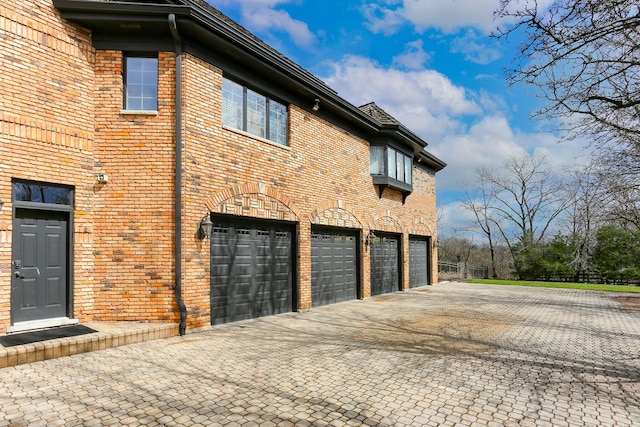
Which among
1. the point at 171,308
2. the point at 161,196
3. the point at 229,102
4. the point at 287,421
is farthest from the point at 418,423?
the point at 229,102

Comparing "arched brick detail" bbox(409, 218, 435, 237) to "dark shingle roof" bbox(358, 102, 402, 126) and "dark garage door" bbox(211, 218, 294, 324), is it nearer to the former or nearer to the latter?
"dark shingle roof" bbox(358, 102, 402, 126)

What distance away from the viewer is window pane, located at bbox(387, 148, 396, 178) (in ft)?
47.0

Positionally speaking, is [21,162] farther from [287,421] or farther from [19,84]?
[287,421]

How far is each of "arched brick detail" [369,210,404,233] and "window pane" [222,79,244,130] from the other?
21.8 feet

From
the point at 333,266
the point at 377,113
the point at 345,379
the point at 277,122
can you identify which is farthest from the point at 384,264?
the point at 345,379

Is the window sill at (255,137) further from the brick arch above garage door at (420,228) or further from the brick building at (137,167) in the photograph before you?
the brick arch above garage door at (420,228)

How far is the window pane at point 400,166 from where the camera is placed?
15086mm

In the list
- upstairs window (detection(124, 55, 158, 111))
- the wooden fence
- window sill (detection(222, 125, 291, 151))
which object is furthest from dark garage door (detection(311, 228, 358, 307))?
the wooden fence

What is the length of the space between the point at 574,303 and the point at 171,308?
495 inches

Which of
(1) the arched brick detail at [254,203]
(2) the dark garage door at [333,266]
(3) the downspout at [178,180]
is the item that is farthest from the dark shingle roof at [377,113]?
(3) the downspout at [178,180]

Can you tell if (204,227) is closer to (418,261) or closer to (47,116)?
(47,116)

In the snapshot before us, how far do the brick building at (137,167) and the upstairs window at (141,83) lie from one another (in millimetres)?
23

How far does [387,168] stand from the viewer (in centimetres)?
1417

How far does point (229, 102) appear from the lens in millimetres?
8727
